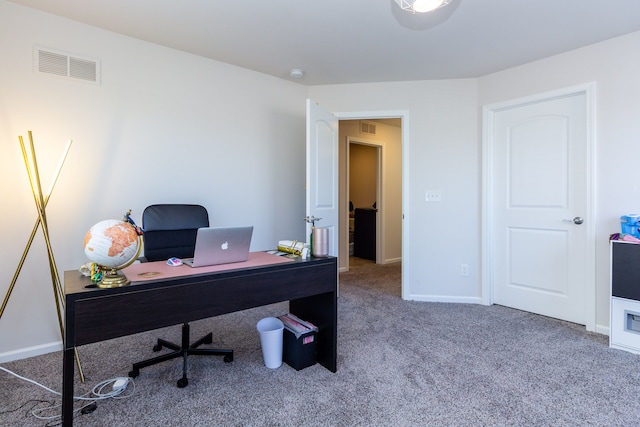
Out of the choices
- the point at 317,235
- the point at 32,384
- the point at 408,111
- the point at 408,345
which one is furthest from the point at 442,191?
the point at 32,384

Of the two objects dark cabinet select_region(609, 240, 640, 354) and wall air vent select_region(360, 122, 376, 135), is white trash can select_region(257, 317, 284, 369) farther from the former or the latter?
wall air vent select_region(360, 122, 376, 135)

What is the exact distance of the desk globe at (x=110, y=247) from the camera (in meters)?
1.32

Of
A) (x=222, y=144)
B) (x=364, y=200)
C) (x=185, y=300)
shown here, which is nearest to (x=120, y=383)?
(x=185, y=300)

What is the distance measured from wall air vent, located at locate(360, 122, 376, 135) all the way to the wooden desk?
3.56m

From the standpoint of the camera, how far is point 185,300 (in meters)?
1.51

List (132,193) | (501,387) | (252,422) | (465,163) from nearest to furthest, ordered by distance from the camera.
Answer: (252,422) → (501,387) → (132,193) → (465,163)

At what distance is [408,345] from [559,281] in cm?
167

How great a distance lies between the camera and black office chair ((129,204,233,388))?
82.0 inches

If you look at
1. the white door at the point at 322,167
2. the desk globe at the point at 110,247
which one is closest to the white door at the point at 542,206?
the white door at the point at 322,167

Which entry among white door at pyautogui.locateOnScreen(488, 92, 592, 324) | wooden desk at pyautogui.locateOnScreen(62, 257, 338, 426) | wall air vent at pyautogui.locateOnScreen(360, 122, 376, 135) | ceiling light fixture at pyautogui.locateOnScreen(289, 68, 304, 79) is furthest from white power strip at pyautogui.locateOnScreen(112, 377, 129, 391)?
wall air vent at pyautogui.locateOnScreen(360, 122, 376, 135)

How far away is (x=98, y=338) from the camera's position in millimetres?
1301

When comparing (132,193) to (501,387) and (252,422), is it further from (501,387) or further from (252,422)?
(501,387)

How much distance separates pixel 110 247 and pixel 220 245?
50 cm

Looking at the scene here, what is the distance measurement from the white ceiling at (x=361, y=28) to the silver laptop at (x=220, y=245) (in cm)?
158
